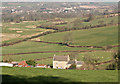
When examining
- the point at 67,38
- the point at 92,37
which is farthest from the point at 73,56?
the point at 92,37

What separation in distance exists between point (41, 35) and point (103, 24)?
23777 mm

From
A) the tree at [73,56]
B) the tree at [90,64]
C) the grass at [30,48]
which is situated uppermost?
the tree at [90,64]

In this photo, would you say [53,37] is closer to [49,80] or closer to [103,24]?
[103,24]

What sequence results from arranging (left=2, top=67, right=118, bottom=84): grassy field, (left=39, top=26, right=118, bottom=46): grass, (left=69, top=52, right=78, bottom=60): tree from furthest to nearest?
(left=39, top=26, right=118, bottom=46): grass < (left=69, top=52, right=78, bottom=60): tree < (left=2, top=67, right=118, bottom=84): grassy field

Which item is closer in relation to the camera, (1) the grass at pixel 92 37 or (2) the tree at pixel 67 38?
(1) the grass at pixel 92 37

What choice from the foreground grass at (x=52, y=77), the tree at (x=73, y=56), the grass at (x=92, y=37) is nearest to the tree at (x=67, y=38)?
the grass at (x=92, y=37)

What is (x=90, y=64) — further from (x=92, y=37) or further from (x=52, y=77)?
(x=92, y=37)

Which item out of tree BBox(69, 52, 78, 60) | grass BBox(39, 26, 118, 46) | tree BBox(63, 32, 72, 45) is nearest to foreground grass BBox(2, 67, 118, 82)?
tree BBox(69, 52, 78, 60)

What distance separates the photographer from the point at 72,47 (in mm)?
57844

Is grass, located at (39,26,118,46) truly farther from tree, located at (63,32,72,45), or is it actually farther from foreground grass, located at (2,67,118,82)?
foreground grass, located at (2,67,118,82)

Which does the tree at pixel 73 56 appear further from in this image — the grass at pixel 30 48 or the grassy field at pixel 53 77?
the grassy field at pixel 53 77

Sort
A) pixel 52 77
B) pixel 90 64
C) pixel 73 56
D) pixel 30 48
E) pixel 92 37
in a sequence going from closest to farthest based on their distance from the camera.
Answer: pixel 52 77, pixel 90 64, pixel 73 56, pixel 30 48, pixel 92 37

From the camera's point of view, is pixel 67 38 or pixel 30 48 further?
pixel 67 38

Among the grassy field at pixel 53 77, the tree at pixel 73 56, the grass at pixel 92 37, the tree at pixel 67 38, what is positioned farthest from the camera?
the tree at pixel 67 38
